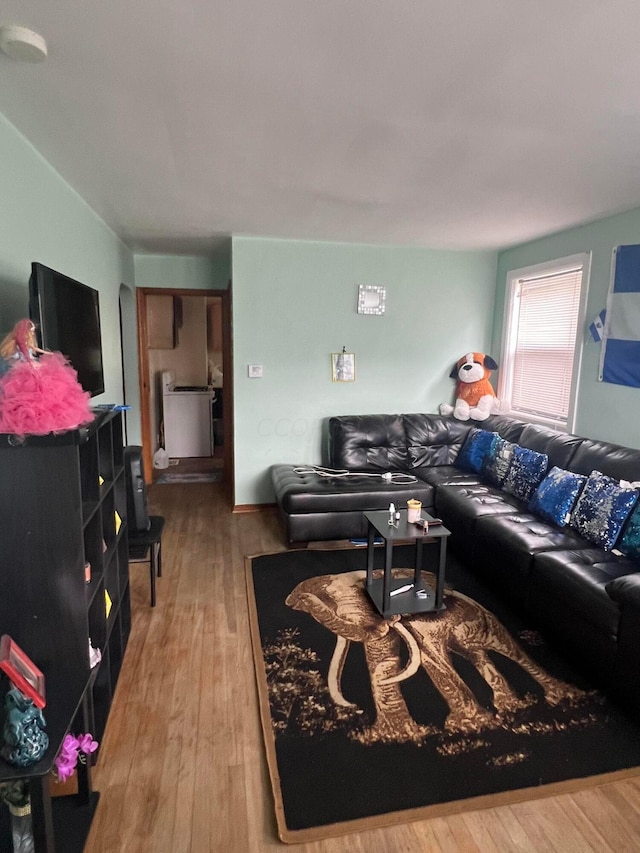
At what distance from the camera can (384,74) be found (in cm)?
159

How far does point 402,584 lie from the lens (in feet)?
10.1

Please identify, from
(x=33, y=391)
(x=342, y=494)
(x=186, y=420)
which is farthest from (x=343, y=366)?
(x=33, y=391)

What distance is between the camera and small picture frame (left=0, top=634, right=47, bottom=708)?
4.19ft

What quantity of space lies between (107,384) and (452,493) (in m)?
2.70

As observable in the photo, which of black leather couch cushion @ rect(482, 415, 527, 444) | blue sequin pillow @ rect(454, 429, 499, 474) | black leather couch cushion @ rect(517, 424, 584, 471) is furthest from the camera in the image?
blue sequin pillow @ rect(454, 429, 499, 474)

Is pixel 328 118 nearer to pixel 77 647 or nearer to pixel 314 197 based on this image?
pixel 314 197

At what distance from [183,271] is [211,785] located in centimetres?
451

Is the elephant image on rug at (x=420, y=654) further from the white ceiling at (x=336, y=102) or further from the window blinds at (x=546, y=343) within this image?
the white ceiling at (x=336, y=102)

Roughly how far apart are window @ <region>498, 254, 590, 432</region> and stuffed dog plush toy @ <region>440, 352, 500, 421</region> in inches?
5.7

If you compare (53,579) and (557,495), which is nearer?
(53,579)

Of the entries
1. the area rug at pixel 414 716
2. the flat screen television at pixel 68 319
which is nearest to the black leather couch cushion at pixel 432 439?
the area rug at pixel 414 716

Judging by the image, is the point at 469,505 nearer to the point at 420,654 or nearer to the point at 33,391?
the point at 420,654

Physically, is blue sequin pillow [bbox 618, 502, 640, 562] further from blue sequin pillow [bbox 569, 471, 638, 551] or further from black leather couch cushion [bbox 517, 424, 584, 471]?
black leather couch cushion [bbox 517, 424, 584, 471]

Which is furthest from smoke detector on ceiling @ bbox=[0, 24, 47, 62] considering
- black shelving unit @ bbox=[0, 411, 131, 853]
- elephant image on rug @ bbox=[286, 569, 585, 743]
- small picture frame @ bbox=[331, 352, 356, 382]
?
small picture frame @ bbox=[331, 352, 356, 382]
